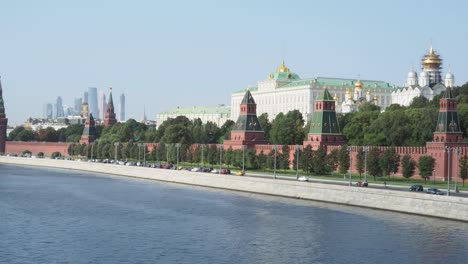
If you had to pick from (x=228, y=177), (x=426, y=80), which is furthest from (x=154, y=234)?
(x=426, y=80)

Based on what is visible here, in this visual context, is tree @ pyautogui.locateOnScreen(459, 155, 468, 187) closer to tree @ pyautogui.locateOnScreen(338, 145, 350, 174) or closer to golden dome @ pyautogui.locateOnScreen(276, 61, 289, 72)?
tree @ pyautogui.locateOnScreen(338, 145, 350, 174)

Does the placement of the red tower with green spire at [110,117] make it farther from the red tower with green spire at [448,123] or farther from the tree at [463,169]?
the tree at [463,169]

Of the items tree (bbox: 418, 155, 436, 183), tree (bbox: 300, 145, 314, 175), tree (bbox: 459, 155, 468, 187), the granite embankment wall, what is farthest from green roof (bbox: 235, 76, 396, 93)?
tree (bbox: 459, 155, 468, 187)

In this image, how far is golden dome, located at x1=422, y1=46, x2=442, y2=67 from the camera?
12112cm

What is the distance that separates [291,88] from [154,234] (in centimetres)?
9758

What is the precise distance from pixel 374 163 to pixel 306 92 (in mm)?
68367

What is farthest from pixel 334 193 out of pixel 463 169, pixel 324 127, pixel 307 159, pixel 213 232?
pixel 324 127

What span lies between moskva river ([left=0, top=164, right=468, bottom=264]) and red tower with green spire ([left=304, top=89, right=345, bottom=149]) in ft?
67.2

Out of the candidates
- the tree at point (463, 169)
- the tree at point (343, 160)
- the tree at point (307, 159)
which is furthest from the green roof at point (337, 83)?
the tree at point (463, 169)

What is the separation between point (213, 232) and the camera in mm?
37062

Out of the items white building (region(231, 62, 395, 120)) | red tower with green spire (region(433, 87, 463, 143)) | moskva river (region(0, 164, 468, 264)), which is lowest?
moskva river (region(0, 164, 468, 264))

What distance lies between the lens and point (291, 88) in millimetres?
132625

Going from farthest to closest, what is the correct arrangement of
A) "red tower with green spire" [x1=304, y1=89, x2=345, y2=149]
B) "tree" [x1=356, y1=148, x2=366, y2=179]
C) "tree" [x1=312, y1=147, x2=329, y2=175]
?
1. "red tower with green spire" [x1=304, y1=89, x2=345, y2=149]
2. "tree" [x1=312, y1=147, x2=329, y2=175]
3. "tree" [x1=356, y1=148, x2=366, y2=179]

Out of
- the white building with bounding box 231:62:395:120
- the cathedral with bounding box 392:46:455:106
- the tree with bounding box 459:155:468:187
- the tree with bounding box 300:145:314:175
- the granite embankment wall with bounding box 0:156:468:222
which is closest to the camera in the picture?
the granite embankment wall with bounding box 0:156:468:222
